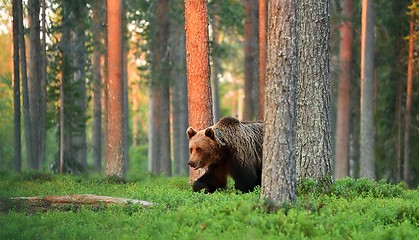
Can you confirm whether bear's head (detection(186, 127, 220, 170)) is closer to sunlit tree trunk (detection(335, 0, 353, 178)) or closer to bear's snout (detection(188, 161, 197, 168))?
bear's snout (detection(188, 161, 197, 168))

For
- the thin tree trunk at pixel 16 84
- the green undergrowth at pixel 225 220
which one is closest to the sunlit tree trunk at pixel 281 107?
the green undergrowth at pixel 225 220

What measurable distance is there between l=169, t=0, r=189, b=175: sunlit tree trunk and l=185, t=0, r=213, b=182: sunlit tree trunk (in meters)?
18.5

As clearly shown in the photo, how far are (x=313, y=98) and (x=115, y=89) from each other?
9325 mm

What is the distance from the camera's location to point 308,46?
1517 centimetres

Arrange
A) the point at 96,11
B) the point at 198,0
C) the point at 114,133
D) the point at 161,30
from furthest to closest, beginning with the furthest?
the point at 96,11, the point at 161,30, the point at 114,133, the point at 198,0

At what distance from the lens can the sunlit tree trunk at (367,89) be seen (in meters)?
27.9

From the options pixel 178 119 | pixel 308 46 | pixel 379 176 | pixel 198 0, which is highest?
pixel 198 0

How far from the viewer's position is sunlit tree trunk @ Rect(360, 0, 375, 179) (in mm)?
27855

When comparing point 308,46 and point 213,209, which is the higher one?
point 308,46

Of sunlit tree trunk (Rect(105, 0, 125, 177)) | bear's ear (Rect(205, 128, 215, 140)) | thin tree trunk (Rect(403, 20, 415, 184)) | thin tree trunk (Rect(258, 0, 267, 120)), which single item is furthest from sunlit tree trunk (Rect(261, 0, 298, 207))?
thin tree trunk (Rect(403, 20, 415, 184))

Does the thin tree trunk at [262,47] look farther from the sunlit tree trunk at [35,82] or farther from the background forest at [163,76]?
the sunlit tree trunk at [35,82]

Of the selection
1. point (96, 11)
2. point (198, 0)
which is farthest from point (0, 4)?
point (198, 0)

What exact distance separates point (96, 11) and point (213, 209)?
2508cm

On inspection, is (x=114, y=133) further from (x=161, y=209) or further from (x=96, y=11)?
(x=96, y=11)
